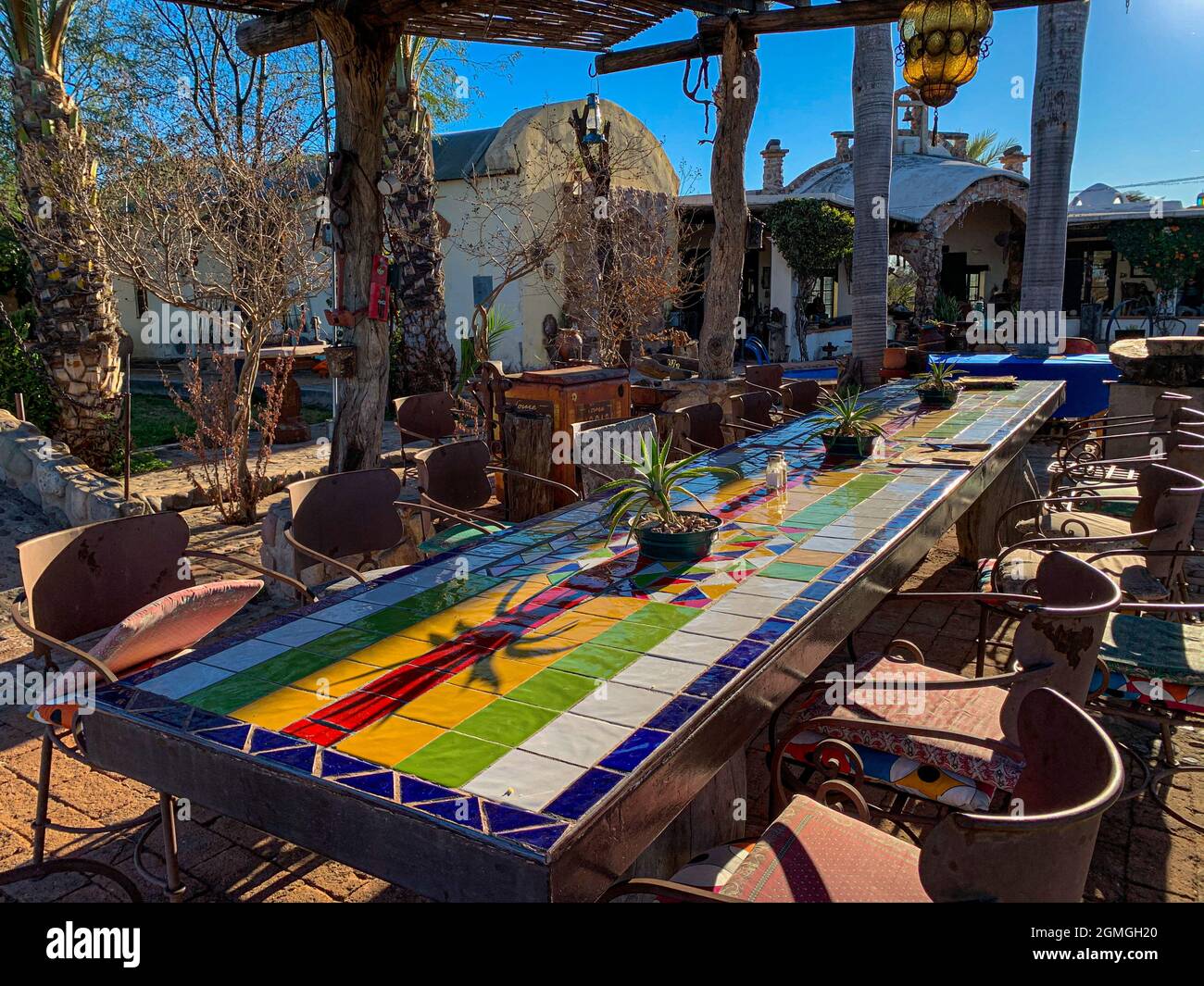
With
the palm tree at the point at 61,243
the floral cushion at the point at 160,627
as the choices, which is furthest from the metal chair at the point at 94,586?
the palm tree at the point at 61,243

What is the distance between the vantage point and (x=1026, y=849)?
1393 mm

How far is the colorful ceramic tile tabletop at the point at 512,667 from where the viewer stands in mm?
1627

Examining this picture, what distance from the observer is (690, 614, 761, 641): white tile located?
222 cm

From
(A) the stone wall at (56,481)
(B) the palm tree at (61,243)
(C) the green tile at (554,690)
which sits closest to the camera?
(C) the green tile at (554,690)

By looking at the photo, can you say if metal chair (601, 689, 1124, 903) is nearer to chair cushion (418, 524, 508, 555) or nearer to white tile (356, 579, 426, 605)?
white tile (356, 579, 426, 605)

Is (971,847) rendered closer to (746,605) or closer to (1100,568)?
(746,605)

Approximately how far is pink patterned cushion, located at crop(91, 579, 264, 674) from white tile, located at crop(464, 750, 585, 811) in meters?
1.29

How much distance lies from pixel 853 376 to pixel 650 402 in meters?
3.05

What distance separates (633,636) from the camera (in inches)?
88.5

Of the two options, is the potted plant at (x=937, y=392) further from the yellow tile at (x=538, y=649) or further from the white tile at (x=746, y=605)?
the yellow tile at (x=538, y=649)

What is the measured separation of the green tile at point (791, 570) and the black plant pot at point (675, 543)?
0.71ft

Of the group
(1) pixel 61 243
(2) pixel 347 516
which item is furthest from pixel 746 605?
(1) pixel 61 243

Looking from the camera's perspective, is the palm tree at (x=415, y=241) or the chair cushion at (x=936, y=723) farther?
the palm tree at (x=415, y=241)

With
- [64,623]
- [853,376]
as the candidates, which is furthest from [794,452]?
[853,376]
